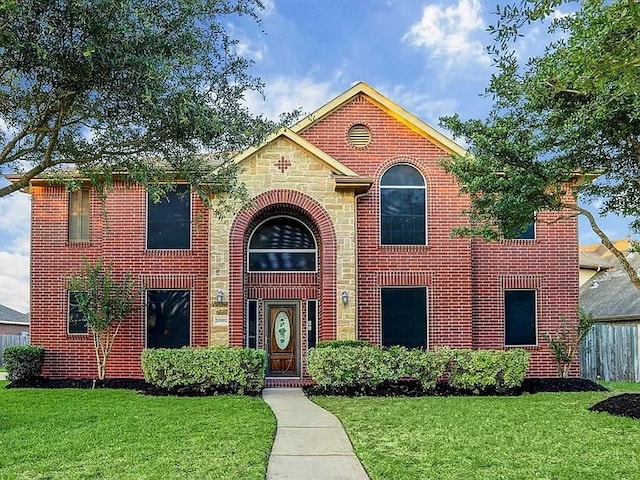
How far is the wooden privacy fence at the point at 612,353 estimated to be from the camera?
70.6ft

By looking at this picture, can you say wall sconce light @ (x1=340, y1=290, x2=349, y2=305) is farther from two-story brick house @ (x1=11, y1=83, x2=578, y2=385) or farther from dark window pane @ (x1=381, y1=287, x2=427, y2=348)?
dark window pane @ (x1=381, y1=287, x2=427, y2=348)

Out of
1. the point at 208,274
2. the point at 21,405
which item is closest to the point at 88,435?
the point at 21,405

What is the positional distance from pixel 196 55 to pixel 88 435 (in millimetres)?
5559

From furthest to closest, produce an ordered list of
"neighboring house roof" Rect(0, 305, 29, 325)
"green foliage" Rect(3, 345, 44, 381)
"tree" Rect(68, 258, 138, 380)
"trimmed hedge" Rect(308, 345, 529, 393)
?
"neighboring house roof" Rect(0, 305, 29, 325) → "green foliage" Rect(3, 345, 44, 381) → "tree" Rect(68, 258, 138, 380) → "trimmed hedge" Rect(308, 345, 529, 393)

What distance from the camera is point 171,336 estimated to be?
60.4 feet

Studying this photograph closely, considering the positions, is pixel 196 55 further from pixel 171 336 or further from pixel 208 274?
pixel 171 336

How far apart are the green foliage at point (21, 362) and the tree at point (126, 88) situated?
7.13 m

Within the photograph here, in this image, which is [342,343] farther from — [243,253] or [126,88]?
[126,88]

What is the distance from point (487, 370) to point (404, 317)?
2882 millimetres

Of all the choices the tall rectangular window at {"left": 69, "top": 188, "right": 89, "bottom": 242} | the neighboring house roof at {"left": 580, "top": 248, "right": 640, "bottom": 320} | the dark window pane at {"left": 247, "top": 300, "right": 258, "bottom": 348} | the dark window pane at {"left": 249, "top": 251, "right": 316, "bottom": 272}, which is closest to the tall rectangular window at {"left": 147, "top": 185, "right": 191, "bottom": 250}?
the tall rectangular window at {"left": 69, "top": 188, "right": 89, "bottom": 242}

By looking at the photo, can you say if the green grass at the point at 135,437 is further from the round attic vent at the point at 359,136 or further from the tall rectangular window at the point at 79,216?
the round attic vent at the point at 359,136

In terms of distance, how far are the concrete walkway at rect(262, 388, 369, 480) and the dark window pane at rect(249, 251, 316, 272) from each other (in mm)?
5250

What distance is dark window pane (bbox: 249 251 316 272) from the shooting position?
18.6 m

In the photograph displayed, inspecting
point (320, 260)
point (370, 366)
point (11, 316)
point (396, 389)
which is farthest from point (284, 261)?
point (11, 316)
